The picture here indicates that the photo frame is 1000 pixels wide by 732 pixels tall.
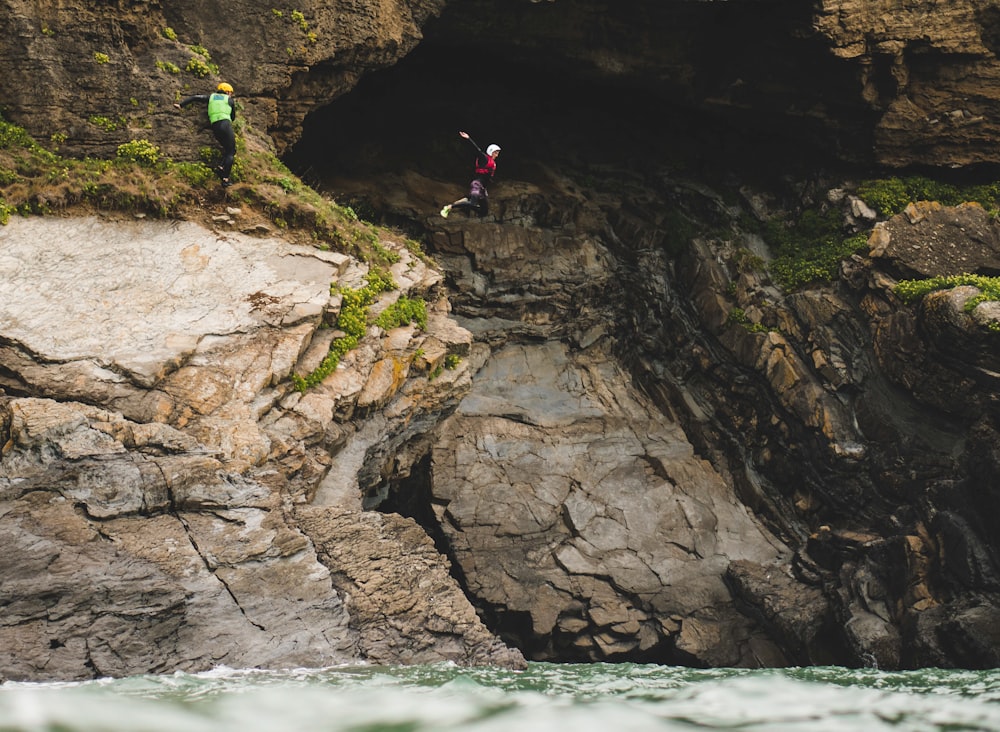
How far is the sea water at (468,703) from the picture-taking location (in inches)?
235

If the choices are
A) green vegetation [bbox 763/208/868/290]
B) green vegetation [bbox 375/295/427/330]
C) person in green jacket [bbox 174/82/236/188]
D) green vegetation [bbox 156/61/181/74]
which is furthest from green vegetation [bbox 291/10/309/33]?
green vegetation [bbox 763/208/868/290]

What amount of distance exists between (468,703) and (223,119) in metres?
9.69

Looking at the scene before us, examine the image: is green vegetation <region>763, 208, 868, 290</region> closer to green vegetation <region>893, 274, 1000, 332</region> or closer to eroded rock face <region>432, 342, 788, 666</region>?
green vegetation <region>893, 274, 1000, 332</region>

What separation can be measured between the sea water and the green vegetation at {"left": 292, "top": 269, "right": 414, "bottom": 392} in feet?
14.7

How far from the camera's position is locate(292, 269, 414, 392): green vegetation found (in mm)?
11195

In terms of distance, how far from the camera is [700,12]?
56.1 ft

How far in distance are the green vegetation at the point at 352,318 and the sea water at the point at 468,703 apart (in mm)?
4487

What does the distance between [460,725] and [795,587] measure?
36.9 feet

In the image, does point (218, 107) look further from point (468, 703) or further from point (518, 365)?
point (468, 703)

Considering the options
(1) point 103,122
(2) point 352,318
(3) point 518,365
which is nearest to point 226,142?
(1) point 103,122

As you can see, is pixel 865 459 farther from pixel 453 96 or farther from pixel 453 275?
pixel 453 96

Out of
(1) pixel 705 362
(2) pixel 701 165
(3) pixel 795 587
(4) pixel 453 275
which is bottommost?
(3) pixel 795 587

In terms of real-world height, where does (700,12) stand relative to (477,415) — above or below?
above

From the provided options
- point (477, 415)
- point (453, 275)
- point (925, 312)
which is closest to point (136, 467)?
point (477, 415)
